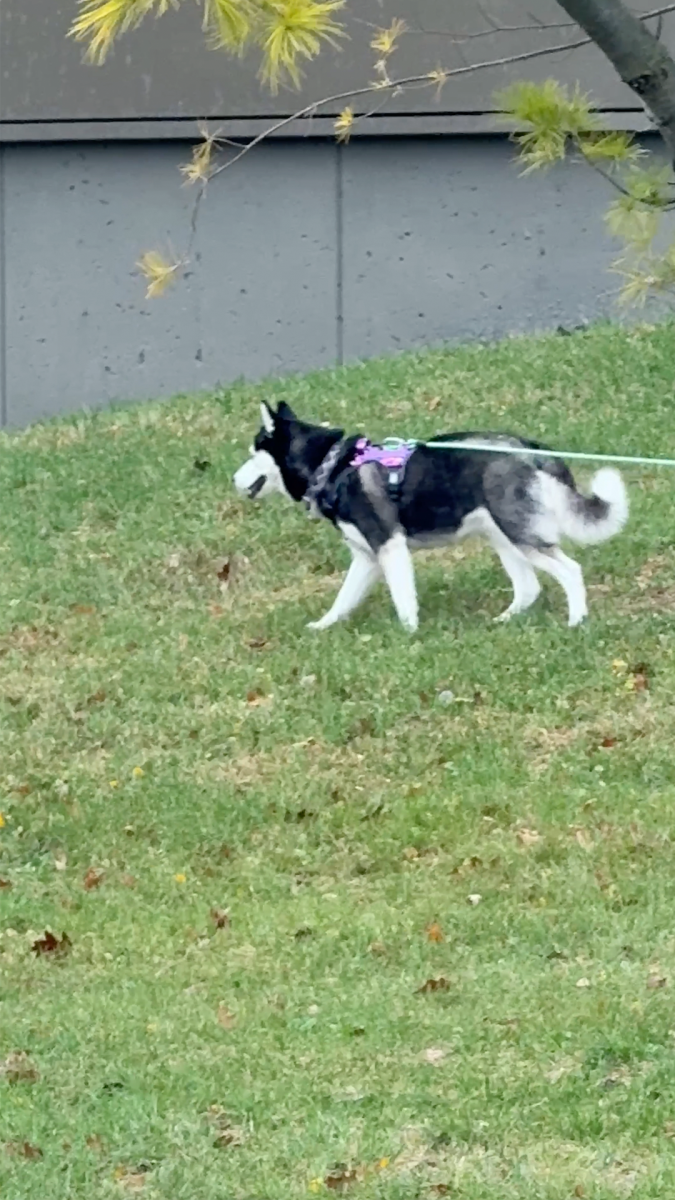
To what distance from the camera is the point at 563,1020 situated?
509 centimetres

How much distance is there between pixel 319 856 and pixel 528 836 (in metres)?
0.73

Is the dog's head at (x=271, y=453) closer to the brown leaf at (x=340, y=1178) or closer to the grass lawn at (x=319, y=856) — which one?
the grass lawn at (x=319, y=856)

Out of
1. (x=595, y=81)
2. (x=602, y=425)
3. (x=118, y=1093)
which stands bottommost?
(x=118, y=1093)

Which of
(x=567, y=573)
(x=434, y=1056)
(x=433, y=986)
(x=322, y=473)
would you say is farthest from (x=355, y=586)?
(x=434, y=1056)

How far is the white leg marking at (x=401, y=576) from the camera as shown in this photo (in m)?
8.10

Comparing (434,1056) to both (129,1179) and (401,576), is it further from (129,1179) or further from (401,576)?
(401,576)

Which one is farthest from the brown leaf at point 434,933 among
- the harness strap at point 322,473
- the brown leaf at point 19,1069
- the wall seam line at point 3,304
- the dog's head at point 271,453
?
the wall seam line at point 3,304

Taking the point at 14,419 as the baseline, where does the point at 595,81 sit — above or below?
above

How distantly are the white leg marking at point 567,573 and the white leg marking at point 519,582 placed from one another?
0.55ft

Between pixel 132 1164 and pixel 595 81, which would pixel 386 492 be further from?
pixel 595 81

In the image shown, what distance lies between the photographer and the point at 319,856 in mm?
6496

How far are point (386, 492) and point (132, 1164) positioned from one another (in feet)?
13.2

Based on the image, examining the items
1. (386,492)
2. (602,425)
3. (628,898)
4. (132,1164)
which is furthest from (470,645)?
(132,1164)

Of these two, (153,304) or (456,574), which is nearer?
(456,574)
